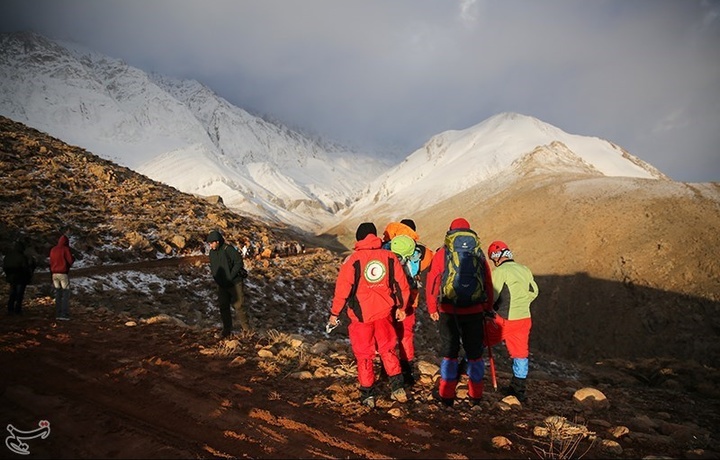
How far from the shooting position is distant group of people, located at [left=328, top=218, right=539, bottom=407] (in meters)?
5.28

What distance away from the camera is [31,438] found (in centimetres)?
386

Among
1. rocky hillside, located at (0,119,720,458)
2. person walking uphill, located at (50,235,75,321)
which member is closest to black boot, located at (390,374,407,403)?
rocky hillside, located at (0,119,720,458)

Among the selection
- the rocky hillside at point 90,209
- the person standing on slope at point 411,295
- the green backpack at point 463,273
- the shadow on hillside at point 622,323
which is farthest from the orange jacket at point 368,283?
the shadow on hillside at point 622,323

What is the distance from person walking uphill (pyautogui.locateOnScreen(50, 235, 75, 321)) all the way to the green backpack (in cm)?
950

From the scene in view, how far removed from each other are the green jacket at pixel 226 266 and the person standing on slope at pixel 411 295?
3.80 meters

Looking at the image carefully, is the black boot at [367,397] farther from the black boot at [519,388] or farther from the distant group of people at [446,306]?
the black boot at [519,388]

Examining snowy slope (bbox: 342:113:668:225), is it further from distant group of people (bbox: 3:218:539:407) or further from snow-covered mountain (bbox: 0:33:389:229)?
distant group of people (bbox: 3:218:539:407)

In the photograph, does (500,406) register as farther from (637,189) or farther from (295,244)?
(637,189)

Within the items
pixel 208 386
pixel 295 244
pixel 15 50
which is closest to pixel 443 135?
pixel 295 244

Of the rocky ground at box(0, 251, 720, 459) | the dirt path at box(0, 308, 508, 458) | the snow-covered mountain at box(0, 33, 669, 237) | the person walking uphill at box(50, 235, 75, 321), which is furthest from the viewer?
the snow-covered mountain at box(0, 33, 669, 237)

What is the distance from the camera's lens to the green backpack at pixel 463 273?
5.46m

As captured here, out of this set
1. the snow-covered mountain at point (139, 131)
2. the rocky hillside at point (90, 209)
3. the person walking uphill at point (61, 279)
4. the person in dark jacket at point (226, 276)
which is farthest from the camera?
the snow-covered mountain at point (139, 131)

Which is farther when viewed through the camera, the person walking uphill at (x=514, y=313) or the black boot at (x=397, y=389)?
the person walking uphill at (x=514, y=313)

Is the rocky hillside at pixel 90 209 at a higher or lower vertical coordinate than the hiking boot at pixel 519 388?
higher
